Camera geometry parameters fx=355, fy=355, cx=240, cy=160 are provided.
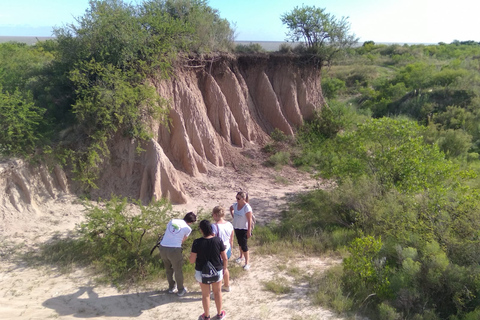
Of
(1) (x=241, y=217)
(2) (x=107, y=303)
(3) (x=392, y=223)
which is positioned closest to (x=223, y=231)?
(1) (x=241, y=217)

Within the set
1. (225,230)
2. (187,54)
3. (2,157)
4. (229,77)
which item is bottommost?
(225,230)

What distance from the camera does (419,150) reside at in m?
8.88

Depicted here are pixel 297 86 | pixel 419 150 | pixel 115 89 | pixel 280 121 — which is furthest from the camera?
pixel 297 86

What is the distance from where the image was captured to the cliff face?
981 cm

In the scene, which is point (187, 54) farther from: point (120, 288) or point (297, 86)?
point (120, 288)

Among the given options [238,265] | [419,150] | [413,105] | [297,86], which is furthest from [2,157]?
[413,105]

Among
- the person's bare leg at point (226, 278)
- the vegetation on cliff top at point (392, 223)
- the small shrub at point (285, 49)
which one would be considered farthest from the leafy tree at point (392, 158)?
the small shrub at point (285, 49)

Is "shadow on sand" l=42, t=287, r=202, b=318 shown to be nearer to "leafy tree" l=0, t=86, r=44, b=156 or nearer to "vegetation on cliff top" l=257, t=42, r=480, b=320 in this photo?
"vegetation on cliff top" l=257, t=42, r=480, b=320

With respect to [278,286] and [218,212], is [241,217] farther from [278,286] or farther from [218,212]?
[278,286]

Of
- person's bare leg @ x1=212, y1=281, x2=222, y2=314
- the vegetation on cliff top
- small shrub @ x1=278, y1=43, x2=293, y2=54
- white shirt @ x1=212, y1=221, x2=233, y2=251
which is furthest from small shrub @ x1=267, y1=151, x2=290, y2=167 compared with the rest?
person's bare leg @ x1=212, y1=281, x2=222, y2=314

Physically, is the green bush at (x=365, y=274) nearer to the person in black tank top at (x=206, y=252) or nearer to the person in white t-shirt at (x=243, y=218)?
the person in white t-shirt at (x=243, y=218)

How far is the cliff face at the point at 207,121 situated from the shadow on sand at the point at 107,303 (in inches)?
138

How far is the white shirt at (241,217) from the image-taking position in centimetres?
650

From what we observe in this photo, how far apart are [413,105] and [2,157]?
21.9m
